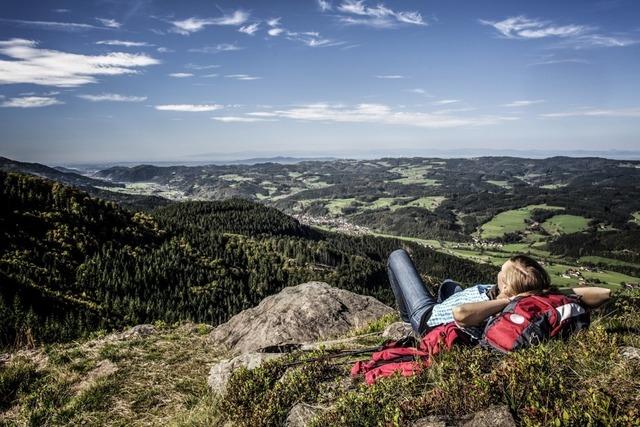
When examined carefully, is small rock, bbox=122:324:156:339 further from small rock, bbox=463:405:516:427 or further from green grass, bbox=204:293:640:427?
small rock, bbox=463:405:516:427

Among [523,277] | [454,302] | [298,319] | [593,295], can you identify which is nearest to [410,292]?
[454,302]

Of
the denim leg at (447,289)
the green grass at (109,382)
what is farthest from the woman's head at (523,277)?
the green grass at (109,382)

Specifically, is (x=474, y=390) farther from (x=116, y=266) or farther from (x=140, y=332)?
(x=116, y=266)

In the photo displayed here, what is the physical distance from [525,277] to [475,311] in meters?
1.16

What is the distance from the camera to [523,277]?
20.3 feet

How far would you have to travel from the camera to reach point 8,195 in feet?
311

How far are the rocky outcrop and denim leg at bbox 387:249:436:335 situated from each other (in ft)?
12.1

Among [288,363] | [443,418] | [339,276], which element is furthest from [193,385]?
[339,276]

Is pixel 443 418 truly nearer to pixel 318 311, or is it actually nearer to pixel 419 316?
pixel 419 316

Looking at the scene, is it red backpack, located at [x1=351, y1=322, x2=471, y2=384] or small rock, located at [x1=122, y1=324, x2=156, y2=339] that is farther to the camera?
small rock, located at [x1=122, y1=324, x2=156, y2=339]

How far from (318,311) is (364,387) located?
28.2 feet

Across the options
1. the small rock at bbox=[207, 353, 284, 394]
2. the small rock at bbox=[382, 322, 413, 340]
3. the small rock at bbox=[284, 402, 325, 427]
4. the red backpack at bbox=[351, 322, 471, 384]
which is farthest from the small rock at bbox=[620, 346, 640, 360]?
the small rock at bbox=[207, 353, 284, 394]

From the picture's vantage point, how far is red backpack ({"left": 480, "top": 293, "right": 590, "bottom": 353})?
5.53m

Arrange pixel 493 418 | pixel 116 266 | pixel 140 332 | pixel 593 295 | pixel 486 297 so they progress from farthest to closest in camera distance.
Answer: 1. pixel 116 266
2. pixel 140 332
3. pixel 486 297
4. pixel 593 295
5. pixel 493 418
